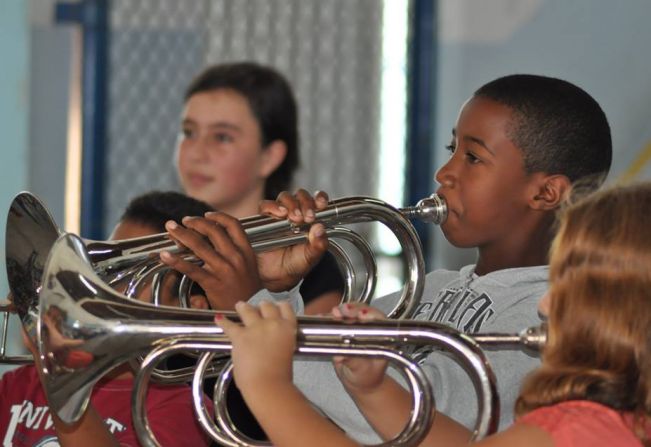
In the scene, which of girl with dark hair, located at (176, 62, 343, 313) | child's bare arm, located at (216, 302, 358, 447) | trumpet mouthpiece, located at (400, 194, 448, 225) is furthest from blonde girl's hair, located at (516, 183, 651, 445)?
girl with dark hair, located at (176, 62, 343, 313)

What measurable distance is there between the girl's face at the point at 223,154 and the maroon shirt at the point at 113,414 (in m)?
0.90

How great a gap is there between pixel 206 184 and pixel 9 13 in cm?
104

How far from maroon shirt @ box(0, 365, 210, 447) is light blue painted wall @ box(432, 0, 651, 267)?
101cm

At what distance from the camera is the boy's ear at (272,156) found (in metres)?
2.74

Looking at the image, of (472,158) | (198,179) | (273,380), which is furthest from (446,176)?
(198,179)

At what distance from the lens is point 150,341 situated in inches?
55.1

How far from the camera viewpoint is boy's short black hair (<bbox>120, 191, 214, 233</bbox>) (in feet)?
6.52

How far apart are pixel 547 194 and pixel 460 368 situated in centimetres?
30

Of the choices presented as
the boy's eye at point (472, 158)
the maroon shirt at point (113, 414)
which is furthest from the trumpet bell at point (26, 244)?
the boy's eye at point (472, 158)

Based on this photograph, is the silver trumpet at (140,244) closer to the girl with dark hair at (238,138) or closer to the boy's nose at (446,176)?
the boy's nose at (446,176)

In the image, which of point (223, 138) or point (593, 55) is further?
point (223, 138)

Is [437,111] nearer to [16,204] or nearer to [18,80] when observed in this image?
[18,80]

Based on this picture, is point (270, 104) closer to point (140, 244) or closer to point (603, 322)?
point (140, 244)

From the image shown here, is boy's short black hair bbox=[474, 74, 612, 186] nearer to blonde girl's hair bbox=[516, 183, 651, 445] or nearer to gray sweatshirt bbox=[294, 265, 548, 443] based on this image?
gray sweatshirt bbox=[294, 265, 548, 443]
